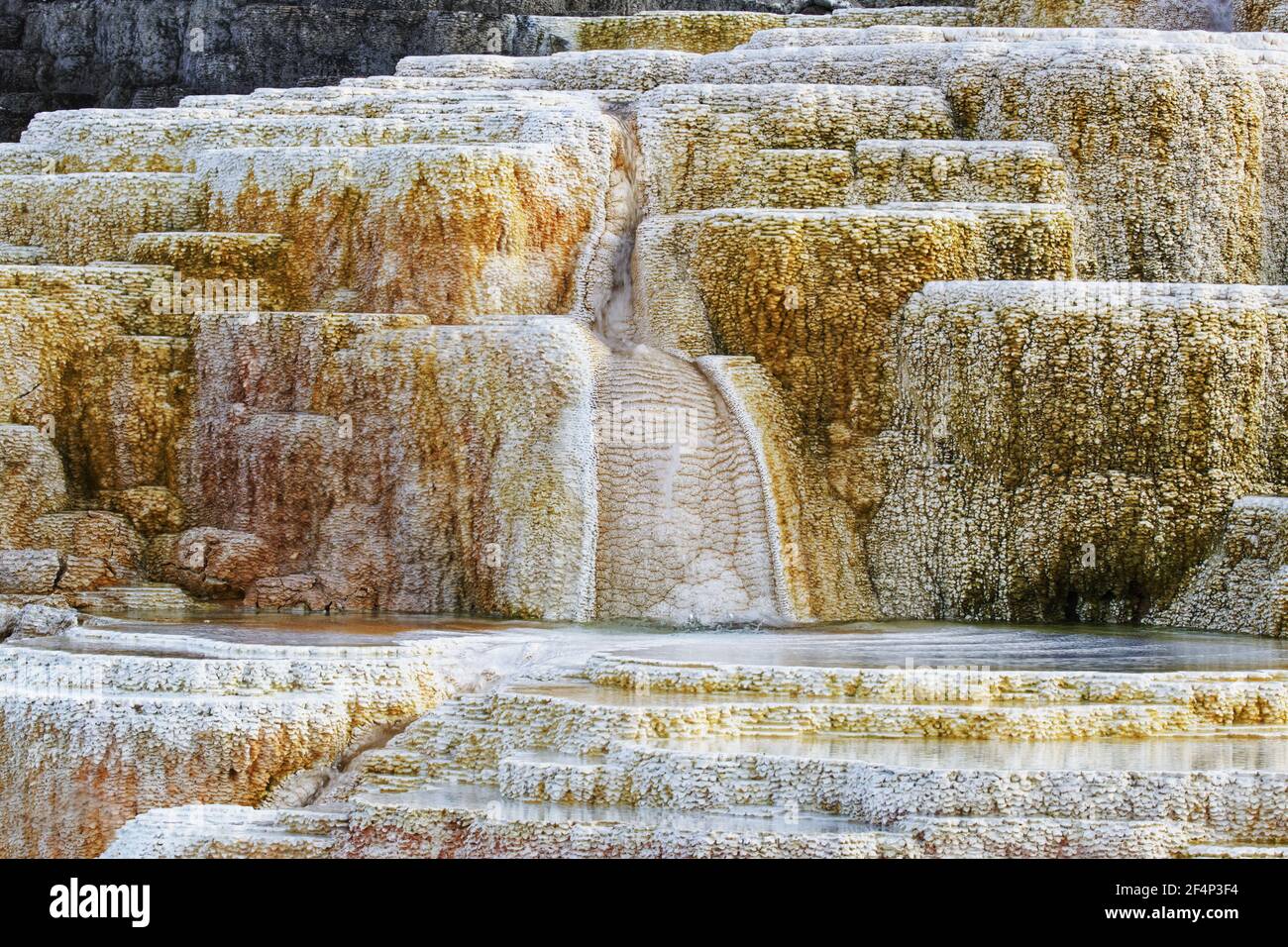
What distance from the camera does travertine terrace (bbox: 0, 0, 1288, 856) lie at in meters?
16.1

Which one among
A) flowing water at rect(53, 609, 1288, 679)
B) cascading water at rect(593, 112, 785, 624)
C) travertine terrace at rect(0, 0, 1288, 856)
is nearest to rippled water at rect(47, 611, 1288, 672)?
flowing water at rect(53, 609, 1288, 679)

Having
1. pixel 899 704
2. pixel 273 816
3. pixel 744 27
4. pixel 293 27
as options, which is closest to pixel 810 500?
pixel 899 704

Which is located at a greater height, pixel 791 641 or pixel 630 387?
pixel 630 387

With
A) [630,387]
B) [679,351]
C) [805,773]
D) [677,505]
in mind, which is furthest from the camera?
[679,351]

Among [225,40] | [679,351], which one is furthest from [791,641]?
[225,40]

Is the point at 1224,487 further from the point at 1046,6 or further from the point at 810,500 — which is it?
the point at 1046,6

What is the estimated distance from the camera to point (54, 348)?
71.5ft

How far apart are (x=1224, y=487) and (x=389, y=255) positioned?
26.8 feet

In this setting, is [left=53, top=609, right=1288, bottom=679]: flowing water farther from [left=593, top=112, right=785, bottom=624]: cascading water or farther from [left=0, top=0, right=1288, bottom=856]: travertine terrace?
[left=593, top=112, right=785, bottom=624]: cascading water

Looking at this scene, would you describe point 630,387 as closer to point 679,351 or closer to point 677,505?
point 679,351

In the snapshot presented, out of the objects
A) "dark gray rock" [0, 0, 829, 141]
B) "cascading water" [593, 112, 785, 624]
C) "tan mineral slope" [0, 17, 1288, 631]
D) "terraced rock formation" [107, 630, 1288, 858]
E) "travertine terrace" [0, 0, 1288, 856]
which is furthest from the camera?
"dark gray rock" [0, 0, 829, 141]

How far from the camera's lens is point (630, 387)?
70.1ft

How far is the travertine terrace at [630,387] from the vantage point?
16062 millimetres

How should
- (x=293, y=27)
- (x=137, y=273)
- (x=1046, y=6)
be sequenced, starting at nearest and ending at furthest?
(x=137, y=273) < (x=1046, y=6) < (x=293, y=27)
